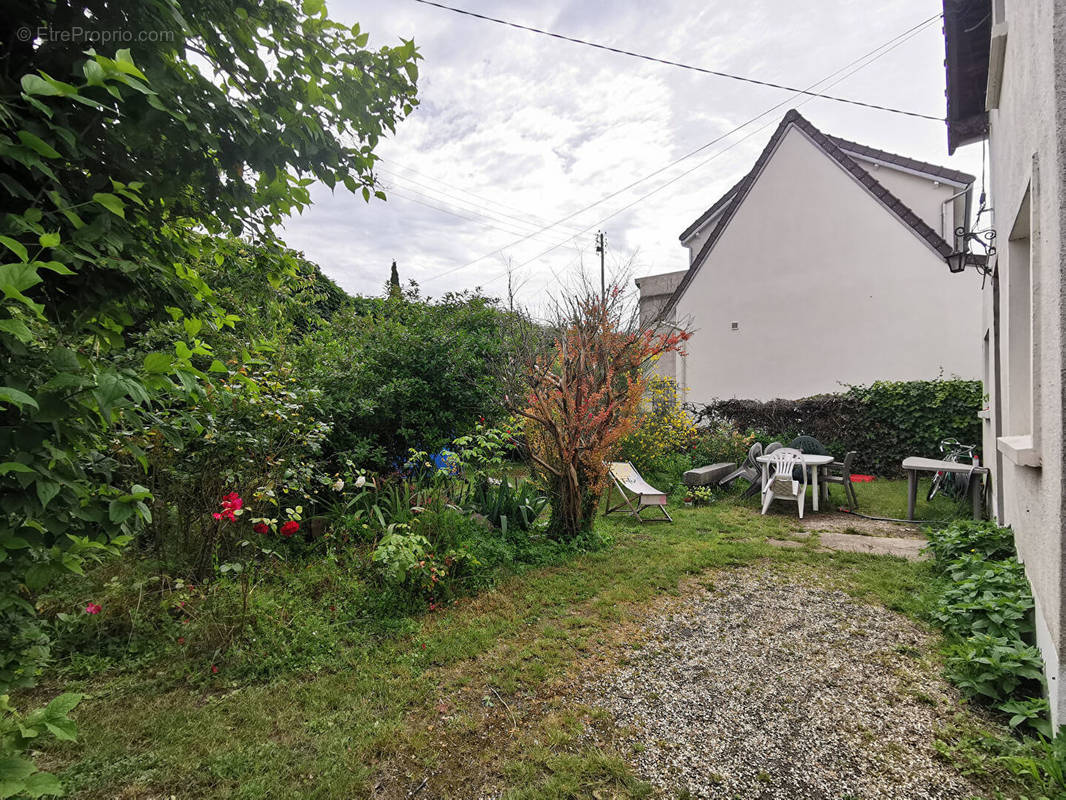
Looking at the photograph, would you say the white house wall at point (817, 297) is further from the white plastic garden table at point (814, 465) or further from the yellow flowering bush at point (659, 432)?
the white plastic garden table at point (814, 465)

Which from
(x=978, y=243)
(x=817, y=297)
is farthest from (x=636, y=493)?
(x=817, y=297)

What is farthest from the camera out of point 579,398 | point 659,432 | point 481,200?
point 481,200

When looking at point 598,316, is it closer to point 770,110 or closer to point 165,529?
point 165,529

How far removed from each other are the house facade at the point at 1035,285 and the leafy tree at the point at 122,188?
269 centimetres

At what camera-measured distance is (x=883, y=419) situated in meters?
9.30

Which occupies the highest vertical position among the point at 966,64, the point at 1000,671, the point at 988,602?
the point at 966,64

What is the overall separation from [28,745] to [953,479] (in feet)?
31.6

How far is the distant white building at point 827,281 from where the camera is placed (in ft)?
33.3

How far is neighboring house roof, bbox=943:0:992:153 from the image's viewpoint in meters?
4.92

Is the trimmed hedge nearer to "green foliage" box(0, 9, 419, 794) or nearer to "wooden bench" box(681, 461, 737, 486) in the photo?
"wooden bench" box(681, 461, 737, 486)

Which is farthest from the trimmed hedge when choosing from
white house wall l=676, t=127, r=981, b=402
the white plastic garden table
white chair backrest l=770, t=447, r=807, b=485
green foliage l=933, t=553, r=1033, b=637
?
green foliage l=933, t=553, r=1033, b=637

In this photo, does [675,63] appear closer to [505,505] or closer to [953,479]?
[505,505]

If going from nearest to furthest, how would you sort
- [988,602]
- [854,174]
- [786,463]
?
[988,602] → [786,463] → [854,174]

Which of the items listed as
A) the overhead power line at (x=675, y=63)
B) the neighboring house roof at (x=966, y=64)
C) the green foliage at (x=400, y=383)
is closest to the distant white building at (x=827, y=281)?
the overhead power line at (x=675, y=63)
